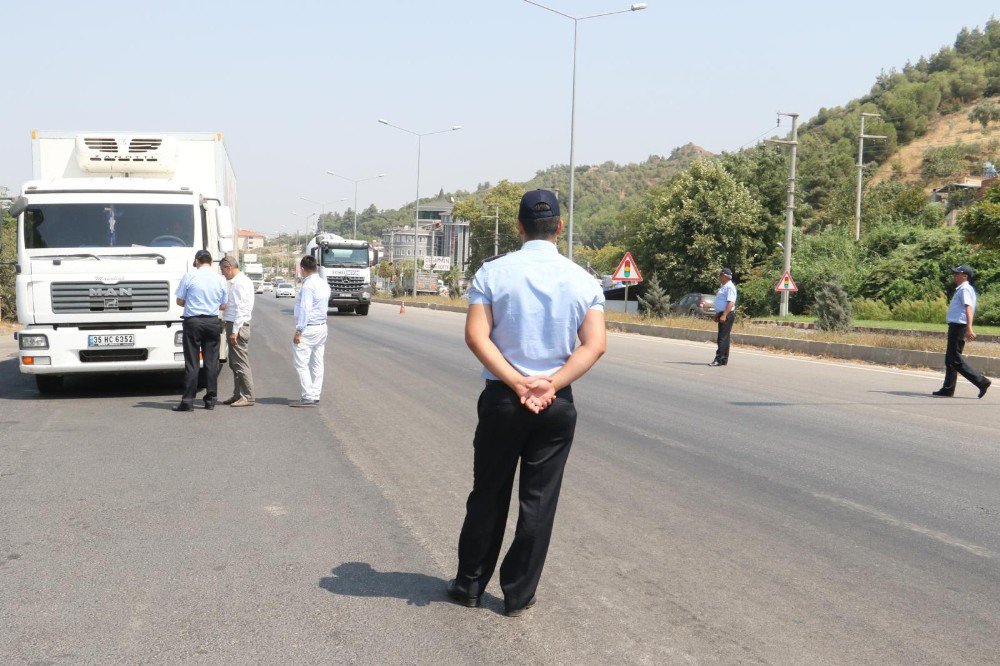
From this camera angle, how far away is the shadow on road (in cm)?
445

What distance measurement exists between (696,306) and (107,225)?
32.8m

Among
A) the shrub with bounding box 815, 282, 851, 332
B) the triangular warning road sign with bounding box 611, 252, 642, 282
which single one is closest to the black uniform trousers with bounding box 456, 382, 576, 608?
the shrub with bounding box 815, 282, 851, 332

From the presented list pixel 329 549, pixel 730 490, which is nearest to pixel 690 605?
pixel 329 549

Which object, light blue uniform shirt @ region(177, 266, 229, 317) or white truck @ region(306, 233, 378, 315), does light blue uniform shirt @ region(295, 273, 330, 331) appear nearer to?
light blue uniform shirt @ region(177, 266, 229, 317)

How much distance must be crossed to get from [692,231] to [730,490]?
50240 millimetres

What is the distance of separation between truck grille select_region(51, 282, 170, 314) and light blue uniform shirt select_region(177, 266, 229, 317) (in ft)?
3.32

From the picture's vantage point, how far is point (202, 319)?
10.9 metres

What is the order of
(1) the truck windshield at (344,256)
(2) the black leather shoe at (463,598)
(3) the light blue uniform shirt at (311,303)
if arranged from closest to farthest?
(2) the black leather shoe at (463,598) → (3) the light blue uniform shirt at (311,303) → (1) the truck windshield at (344,256)

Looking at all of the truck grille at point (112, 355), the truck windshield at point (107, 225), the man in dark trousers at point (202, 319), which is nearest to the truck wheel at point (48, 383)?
the truck grille at point (112, 355)

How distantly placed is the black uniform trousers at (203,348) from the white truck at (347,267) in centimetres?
2927

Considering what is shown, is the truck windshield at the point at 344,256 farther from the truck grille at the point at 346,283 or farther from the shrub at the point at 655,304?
the shrub at the point at 655,304

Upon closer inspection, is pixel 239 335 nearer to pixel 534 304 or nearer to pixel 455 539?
pixel 455 539

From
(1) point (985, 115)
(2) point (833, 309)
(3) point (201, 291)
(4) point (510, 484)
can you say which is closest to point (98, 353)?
(3) point (201, 291)

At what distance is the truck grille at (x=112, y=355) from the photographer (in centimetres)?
1159
